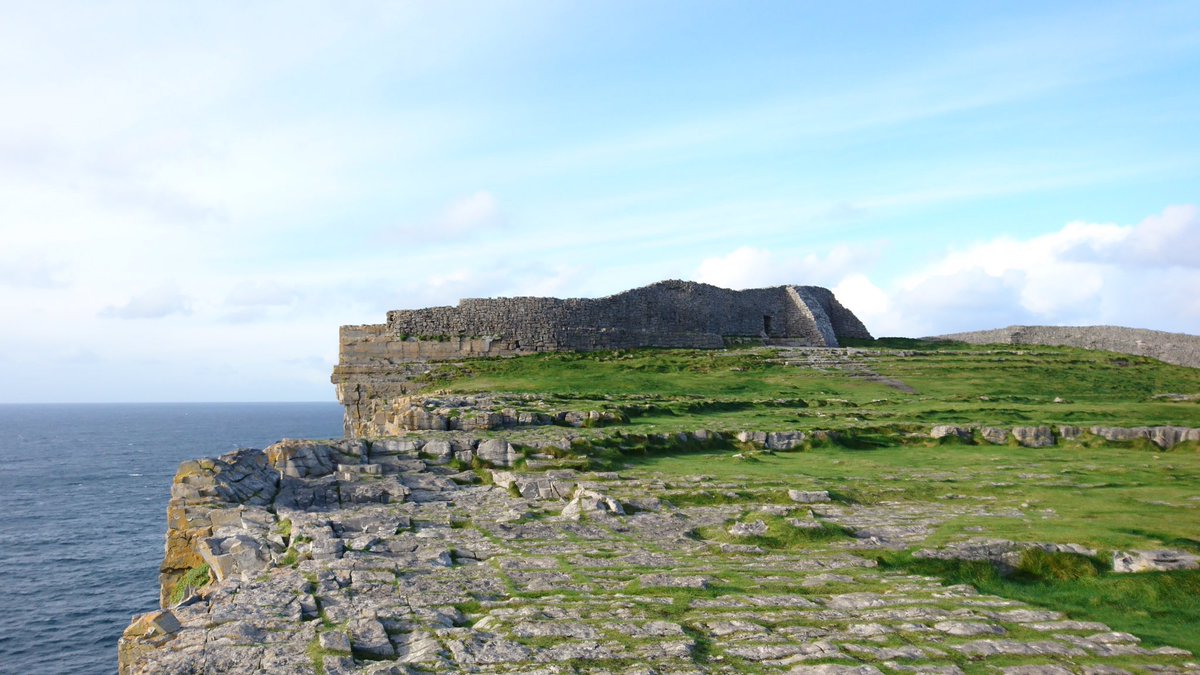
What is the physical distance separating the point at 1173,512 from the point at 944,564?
21.0 ft

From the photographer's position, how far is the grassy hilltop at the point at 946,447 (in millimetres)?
13836

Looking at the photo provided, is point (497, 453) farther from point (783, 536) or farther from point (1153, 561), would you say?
point (1153, 561)

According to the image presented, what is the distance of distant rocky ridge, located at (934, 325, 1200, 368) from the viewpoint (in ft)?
175

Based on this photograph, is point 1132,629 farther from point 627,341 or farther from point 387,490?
point 627,341

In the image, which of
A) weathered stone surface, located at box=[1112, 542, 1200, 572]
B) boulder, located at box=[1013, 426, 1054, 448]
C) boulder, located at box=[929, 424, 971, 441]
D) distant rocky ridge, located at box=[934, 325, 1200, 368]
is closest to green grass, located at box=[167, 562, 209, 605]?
weathered stone surface, located at box=[1112, 542, 1200, 572]

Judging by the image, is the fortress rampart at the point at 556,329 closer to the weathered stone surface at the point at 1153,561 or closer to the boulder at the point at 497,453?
the boulder at the point at 497,453

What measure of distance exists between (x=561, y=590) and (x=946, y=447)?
1697cm

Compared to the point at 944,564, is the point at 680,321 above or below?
above

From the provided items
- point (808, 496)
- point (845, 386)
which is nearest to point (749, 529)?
point (808, 496)

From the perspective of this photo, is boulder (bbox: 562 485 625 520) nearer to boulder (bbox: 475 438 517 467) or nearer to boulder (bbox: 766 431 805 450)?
boulder (bbox: 475 438 517 467)

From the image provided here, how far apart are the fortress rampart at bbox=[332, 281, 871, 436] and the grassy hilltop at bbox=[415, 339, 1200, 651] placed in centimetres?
176

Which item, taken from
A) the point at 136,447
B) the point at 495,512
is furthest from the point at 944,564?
the point at 136,447

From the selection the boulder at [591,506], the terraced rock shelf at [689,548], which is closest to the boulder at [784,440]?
the terraced rock shelf at [689,548]

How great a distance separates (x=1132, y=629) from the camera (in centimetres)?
1148
